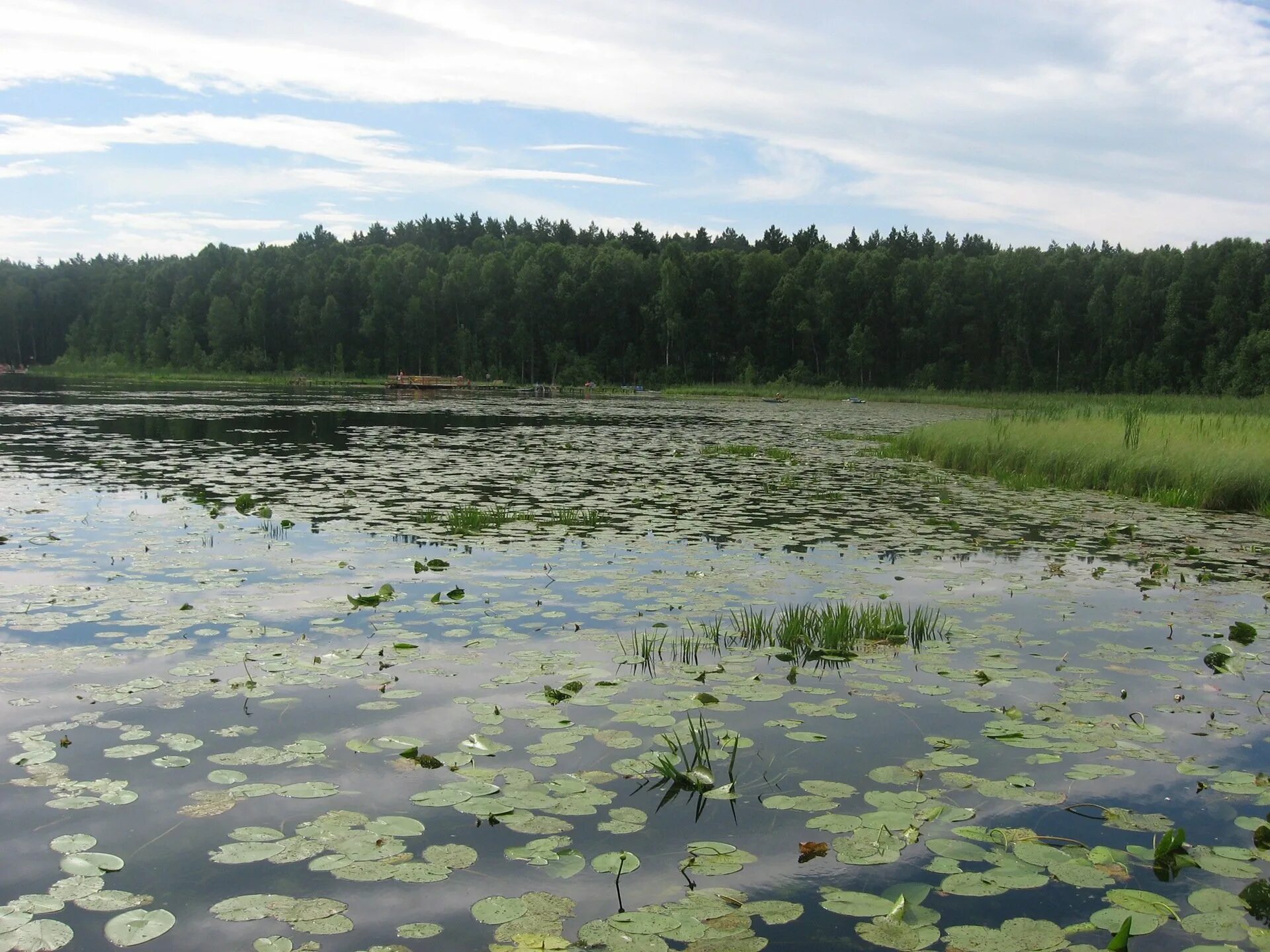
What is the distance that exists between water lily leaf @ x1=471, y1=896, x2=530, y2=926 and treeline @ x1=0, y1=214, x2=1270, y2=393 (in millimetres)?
80163

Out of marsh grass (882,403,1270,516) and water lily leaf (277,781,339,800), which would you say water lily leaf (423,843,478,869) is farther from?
marsh grass (882,403,1270,516)

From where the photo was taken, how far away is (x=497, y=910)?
378 cm

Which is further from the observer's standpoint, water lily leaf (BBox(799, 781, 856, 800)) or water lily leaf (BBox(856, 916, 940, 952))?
water lily leaf (BBox(799, 781, 856, 800))

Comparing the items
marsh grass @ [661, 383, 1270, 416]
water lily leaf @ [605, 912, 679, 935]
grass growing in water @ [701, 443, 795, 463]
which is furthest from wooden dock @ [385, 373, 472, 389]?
water lily leaf @ [605, 912, 679, 935]

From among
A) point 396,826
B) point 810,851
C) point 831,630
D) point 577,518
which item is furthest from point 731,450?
point 396,826

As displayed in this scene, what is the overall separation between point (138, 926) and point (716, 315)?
94.7m

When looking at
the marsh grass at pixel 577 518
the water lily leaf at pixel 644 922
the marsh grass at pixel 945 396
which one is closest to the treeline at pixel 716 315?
the marsh grass at pixel 945 396

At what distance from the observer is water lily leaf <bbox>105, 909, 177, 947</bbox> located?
3528 millimetres

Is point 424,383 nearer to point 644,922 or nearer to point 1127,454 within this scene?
point 1127,454

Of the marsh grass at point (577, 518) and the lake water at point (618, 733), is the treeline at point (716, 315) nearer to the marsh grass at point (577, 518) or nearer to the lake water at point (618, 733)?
the marsh grass at point (577, 518)

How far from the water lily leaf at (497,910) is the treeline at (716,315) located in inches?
3156

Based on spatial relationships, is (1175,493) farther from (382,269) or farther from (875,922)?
(382,269)

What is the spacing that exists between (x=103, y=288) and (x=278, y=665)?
461 feet

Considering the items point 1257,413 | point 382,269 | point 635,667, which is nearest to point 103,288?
point 382,269
